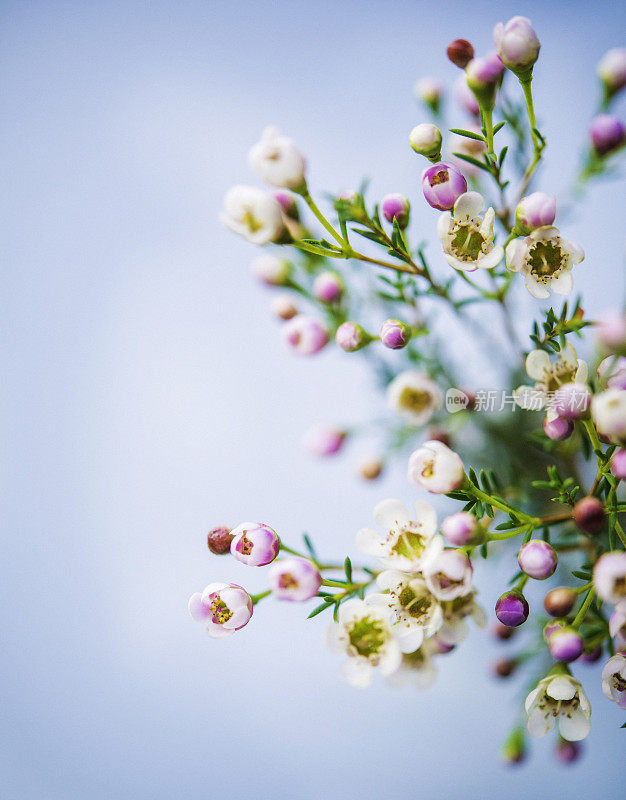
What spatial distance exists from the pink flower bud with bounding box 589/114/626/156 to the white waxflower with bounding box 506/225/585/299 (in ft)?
0.47

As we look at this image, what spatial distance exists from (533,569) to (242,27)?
0.99 metres

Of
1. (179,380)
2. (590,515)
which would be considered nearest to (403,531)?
(590,515)

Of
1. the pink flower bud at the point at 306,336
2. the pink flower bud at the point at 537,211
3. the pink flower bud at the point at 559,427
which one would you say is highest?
the pink flower bud at the point at 537,211

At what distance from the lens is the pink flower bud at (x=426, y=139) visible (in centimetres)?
48

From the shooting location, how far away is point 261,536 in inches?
18.9

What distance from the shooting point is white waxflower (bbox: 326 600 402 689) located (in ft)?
1.50

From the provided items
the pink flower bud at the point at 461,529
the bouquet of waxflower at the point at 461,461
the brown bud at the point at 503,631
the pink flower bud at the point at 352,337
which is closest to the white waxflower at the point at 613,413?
the bouquet of waxflower at the point at 461,461

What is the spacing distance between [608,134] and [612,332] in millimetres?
239

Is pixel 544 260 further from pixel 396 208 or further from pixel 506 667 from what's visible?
pixel 506 667

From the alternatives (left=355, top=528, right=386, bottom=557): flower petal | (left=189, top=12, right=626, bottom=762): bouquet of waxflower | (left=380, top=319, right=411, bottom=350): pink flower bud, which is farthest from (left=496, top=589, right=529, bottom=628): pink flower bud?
(left=380, top=319, right=411, bottom=350): pink flower bud

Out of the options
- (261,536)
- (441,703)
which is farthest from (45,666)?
(261,536)

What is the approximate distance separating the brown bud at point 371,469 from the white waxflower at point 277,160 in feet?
1.26

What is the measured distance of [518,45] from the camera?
481 millimetres

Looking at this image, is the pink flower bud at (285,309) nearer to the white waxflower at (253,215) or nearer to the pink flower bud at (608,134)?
the white waxflower at (253,215)
